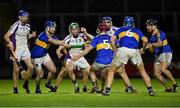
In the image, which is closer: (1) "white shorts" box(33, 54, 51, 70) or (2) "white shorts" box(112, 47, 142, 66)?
(2) "white shorts" box(112, 47, 142, 66)

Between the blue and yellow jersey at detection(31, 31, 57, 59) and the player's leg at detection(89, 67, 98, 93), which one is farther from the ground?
the blue and yellow jersey at detection(31, 31, 57, 59)

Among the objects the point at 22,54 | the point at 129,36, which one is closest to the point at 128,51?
the point at 129,36

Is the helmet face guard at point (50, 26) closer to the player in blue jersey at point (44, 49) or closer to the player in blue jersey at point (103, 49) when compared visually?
the player in blue jersey at point (44, 49)

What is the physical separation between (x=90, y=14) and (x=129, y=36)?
19.5m

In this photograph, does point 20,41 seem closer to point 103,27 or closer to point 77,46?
point 77,46

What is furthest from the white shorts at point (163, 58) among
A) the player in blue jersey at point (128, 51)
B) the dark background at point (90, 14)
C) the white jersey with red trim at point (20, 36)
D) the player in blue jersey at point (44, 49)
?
the dark background at point (90, 14)

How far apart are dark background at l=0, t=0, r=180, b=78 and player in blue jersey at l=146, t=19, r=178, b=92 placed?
8.86 m

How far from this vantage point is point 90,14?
3775 cm

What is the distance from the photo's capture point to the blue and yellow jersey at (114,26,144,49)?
18.4 meters

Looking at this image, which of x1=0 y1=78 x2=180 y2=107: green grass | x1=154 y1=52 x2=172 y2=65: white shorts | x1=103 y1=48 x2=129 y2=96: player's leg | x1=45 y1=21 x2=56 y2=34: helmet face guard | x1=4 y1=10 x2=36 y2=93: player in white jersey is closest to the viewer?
x1=0 y1=78 x2=180 y2=107: green grass

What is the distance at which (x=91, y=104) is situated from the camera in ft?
53.6

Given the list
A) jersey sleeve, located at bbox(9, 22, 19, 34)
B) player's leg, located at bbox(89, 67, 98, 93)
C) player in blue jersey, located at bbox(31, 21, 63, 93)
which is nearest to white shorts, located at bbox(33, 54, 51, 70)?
player in blue jersey, located at bbox(31, 21, 63, 93)

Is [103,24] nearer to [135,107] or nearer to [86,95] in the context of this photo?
[86,95]

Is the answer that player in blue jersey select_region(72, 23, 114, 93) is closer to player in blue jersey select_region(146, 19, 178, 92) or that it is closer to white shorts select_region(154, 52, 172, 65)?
player in blue jersey select_region(146, 19, 178, 92)
